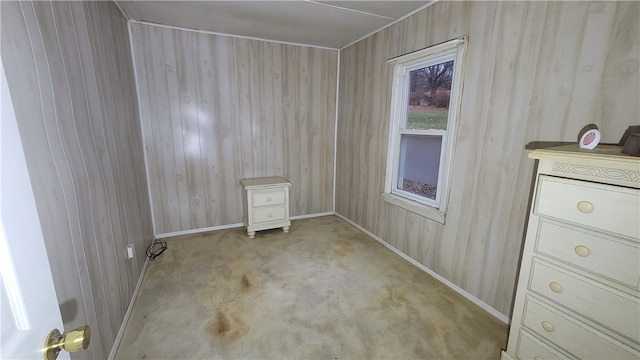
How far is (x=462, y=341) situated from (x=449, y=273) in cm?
64

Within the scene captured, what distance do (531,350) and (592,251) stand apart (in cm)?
64

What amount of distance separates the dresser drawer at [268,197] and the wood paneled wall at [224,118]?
0.44 m

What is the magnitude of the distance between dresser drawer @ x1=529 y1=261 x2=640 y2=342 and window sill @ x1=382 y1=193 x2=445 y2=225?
98cm

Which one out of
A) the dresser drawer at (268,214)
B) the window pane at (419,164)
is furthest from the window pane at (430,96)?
the dresser drawer at (268,214)

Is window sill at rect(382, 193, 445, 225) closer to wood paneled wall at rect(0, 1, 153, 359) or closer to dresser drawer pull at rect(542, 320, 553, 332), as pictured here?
dresser drawer pull at rect(542, 320, 553, 332)

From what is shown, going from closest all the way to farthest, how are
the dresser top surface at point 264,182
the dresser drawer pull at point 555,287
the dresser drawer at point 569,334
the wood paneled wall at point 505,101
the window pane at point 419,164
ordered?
the dresser drawer at point 569,334, the dresser drawer pull at point 555,287, the wood paneled wall at point 505,101, the window pane at point 419,164, the dresser top surface at point 264,182

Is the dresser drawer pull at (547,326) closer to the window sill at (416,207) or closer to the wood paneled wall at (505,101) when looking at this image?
the wood paneled wall at (505,101)

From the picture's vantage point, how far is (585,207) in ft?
3.62

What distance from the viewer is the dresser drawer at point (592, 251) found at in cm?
101

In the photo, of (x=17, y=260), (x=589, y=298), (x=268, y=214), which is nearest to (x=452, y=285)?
(x=589, y=298)

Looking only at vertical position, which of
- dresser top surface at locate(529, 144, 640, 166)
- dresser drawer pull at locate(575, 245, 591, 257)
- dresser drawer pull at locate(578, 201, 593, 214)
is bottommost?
dresser drawer pull at locate(575, 245, 591, 257)

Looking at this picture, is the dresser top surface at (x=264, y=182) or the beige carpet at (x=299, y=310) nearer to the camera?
the beige carpet at (x=299, y=310)

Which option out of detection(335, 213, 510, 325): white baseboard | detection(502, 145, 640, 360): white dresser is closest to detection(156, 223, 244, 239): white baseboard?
detection(335, 213, 510, 325): white baseboard

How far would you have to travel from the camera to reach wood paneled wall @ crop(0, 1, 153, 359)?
3.19 ft
